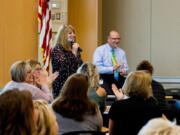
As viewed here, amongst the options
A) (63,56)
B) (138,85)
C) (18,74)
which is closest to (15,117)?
(138,85)

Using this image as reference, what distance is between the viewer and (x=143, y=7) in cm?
893

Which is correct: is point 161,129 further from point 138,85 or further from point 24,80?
point 24,80

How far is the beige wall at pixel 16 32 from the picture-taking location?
629 centimetres

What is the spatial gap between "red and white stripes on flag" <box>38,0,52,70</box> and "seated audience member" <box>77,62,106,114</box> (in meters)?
2.24

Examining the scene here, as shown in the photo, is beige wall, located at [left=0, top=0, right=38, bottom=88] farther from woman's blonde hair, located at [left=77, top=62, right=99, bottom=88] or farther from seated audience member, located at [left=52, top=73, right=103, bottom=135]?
seated audience member, located at [left=52, top=73, right=103, bottom=135]

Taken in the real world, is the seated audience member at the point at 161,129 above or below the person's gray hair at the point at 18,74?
above

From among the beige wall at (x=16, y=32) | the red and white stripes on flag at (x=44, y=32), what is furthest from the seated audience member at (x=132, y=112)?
the red and white stripes on flag at (x=44, y=32)

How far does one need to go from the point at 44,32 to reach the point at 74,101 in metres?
3.53

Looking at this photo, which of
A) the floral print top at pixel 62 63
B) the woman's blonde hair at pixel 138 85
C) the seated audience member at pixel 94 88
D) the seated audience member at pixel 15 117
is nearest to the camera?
the seated audience member at pixel 15 117

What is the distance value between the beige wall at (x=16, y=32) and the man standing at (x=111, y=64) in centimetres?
116

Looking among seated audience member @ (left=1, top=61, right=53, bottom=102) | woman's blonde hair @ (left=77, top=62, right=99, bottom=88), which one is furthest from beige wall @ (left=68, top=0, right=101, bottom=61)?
seated audience member @ (left=1, top=61, right=53, bottom=102)

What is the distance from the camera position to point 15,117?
2.23 metres

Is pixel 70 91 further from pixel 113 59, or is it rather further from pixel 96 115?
pixel 113 59

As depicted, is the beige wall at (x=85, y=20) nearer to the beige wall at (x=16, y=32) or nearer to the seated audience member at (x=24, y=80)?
the beige wall at (x=16, y=32)
